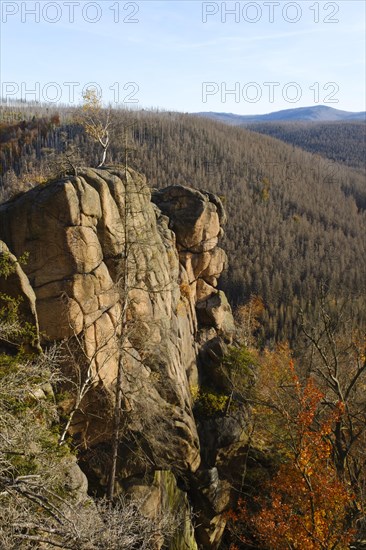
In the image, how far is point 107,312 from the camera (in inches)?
647

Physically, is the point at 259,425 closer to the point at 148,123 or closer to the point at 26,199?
the point at 26,199

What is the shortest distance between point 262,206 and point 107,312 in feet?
478

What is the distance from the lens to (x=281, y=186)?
578 feet

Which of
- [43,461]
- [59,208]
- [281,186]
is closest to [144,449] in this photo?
[43,461]

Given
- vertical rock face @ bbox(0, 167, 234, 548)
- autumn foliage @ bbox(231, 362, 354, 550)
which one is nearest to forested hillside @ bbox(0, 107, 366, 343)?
autumn foliage @ bbox(231, 362, 354, 550)

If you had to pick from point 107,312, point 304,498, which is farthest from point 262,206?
point 107,312

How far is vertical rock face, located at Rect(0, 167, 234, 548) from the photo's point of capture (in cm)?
1529

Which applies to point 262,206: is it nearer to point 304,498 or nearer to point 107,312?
point 304,498

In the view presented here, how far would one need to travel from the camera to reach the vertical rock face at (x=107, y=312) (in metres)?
15.3

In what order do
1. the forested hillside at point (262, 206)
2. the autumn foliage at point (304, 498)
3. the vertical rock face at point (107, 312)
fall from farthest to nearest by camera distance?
the forested hillside at point (262, 206) → the autumn foliage at point (304, 498) → the vertical rock face at point (107, 312)

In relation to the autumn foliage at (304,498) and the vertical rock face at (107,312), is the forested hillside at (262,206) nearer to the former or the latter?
the autumn foliage at (304,498)

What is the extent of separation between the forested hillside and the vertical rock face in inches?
2978

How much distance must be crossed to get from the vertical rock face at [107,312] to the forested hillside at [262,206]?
2978 inches

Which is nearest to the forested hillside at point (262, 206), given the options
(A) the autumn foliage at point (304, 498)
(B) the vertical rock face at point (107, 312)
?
(A) the autumn foliage at point (304, 498)
